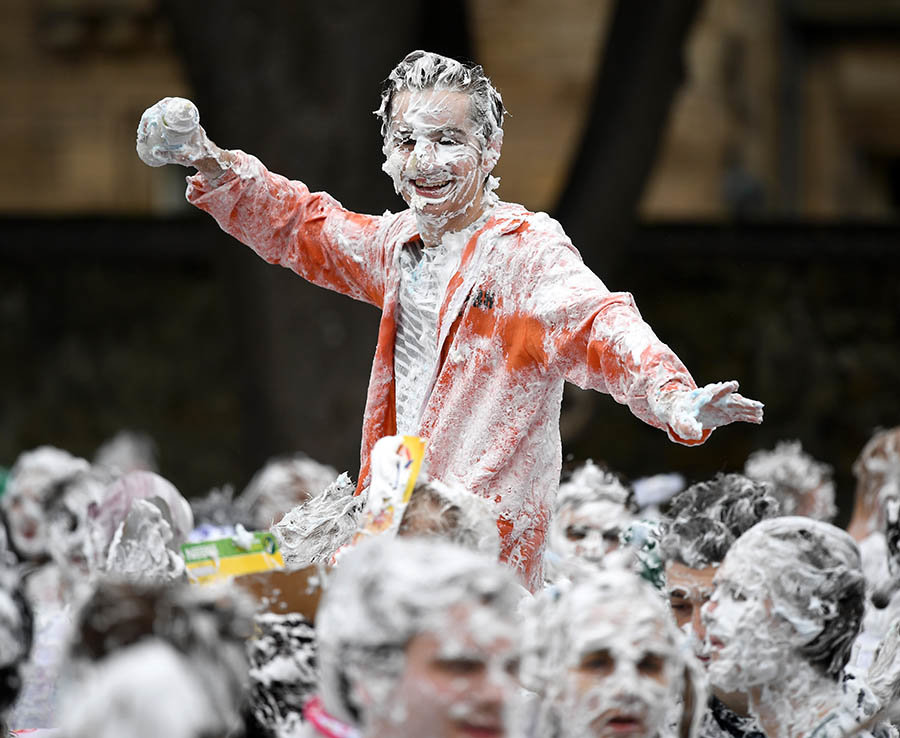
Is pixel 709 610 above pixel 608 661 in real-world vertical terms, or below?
below

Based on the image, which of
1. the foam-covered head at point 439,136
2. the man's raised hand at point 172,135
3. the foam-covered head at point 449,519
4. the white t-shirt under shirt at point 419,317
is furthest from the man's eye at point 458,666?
the man's raised hand at point 172,135

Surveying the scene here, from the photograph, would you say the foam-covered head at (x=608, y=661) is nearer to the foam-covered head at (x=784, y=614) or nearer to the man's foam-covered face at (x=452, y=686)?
the man's foam-covered face at (x=452, y=686)

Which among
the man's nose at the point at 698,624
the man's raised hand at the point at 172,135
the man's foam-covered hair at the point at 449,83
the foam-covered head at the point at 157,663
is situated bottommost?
the man's nose at the point at 698,624

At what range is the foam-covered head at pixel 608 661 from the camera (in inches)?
137

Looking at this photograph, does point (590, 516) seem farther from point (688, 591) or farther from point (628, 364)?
point (628, 364)

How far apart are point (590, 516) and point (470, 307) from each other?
159 centimetres

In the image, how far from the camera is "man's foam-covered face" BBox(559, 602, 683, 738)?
346cm

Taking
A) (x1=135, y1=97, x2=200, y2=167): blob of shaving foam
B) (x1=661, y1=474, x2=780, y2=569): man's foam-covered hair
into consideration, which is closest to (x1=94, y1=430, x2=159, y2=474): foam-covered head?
(x1=661, y1=474, x2=780, y2=569): man's foam-covered hair

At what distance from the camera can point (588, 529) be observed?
595cm

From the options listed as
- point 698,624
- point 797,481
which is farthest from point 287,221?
point 797,481

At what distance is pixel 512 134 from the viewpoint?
14305mm

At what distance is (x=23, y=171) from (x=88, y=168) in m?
0.56

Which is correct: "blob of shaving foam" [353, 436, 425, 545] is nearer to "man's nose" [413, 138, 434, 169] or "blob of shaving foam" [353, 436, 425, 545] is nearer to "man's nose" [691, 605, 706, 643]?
"man's nose" [413, 138, 434, 169]

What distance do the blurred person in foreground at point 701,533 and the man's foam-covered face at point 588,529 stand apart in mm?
499
